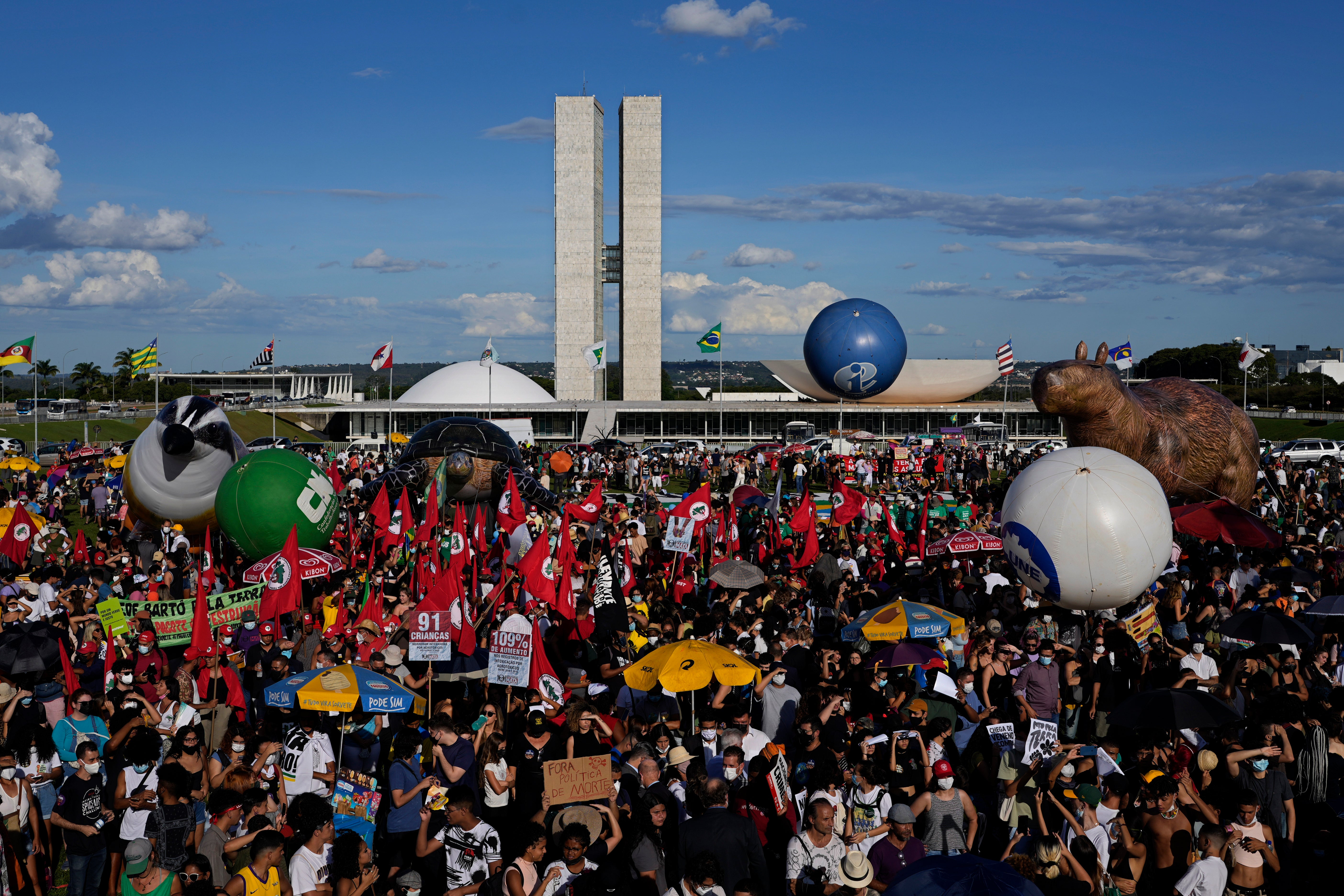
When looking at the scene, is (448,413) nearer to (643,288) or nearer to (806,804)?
(643,288)

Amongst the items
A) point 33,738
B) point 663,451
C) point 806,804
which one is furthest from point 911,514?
point 663,451

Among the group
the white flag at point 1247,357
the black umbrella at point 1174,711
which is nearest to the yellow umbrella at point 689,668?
the black umbrella at point 1174,711

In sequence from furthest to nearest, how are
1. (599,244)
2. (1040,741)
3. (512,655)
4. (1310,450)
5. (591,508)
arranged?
(599,244) → (1310,450) → (591,508) → (512,655) → (1040,741)

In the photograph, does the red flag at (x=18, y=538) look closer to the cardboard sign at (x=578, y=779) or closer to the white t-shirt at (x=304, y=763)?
the white t-shirt at (x=304, y=763)

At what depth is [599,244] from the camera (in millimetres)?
80562

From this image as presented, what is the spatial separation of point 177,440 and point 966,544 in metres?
12.6

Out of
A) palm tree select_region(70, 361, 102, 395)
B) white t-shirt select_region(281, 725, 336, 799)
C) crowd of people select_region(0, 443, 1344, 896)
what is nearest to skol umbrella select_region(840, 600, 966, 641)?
crowd of people select_region(0, 443, 1344, 896)

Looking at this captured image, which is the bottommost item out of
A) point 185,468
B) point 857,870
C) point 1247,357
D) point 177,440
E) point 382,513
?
point 857,870

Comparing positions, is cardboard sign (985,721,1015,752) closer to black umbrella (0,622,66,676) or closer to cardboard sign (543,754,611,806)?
cardboard sign (543,754,611,806)

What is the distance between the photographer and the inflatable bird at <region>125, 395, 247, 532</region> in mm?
18234

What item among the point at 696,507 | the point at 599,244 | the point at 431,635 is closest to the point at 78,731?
the point at 431,635

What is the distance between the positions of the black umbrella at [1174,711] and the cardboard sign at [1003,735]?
0.76 metres

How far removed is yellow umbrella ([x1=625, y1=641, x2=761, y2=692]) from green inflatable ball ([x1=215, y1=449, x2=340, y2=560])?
959 centimetres

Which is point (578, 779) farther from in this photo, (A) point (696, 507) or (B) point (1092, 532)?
(A) point (696, 507)
